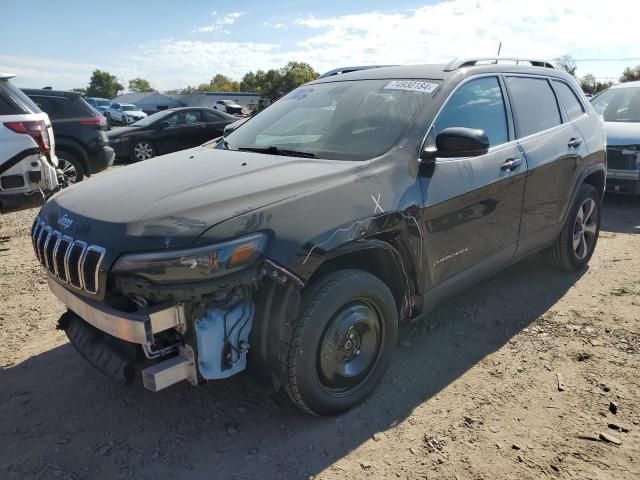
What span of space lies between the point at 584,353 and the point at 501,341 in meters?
0.53

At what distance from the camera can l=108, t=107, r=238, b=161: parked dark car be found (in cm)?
1325

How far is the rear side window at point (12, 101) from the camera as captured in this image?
576 cm

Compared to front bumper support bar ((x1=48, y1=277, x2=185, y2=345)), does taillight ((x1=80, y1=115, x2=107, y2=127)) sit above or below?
above

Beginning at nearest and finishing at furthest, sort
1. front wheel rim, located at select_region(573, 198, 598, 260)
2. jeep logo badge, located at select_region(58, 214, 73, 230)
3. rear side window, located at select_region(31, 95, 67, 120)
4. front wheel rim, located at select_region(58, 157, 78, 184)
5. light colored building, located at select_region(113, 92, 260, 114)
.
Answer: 1. jeep logo badge, located at select_region(58, 214, 73, 230)
2. front wheel rim, located at select_region(573, 198, 598, 260)
3. front wheel rim, located at select_region(58, 157, 78, 184)
4. rear side window, located at select_region(31, 95, 67, 120)
5. light colored building, located at select_region(113, 92, 260, 114)

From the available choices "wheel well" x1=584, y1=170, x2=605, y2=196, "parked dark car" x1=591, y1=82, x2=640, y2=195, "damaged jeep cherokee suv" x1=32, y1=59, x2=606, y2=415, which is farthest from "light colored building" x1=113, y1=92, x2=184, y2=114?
"damaged jeep cherokee suv" x1=32, y1=59, x2=606, y2=415

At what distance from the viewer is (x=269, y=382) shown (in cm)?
254

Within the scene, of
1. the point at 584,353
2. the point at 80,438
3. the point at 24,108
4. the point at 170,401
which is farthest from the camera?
the point at 24,108

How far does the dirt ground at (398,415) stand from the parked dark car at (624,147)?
418 centimetres

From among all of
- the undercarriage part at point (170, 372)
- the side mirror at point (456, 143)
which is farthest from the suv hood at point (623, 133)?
the undercarriage part at point (170, 372)

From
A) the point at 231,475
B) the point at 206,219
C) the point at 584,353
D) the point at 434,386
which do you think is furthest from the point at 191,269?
the point at 584,353

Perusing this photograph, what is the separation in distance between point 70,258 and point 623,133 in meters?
7.88

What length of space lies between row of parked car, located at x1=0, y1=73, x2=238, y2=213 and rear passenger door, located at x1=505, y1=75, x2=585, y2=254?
4838mm

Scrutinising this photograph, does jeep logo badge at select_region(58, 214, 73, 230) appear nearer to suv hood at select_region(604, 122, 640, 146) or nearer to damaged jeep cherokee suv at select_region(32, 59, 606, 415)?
damaged jeep cherokee suv at select_region(32, 59, 606, 415)

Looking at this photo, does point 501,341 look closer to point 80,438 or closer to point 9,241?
point 80,438
